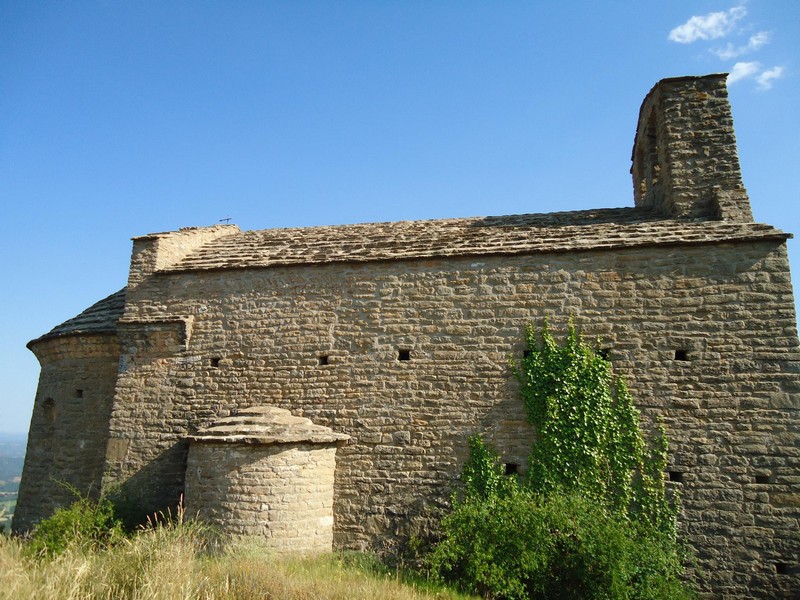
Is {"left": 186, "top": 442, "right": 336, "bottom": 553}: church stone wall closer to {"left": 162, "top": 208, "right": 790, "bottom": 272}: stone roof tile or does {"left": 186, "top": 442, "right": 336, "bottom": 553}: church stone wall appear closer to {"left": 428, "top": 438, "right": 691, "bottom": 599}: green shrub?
{"left": 428, "top": 438, "right": 691, "bottom": 599}: green shrub

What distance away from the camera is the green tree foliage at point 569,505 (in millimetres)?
7859

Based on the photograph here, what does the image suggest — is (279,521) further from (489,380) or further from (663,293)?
(663,293)

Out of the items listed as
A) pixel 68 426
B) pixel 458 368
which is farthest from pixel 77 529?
pixel 458 368

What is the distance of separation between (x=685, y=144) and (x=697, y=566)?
733cm

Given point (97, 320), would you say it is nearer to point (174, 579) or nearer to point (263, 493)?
point (263, 493)

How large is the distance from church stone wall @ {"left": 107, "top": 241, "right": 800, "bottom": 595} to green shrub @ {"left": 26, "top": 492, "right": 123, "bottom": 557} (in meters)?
0.86

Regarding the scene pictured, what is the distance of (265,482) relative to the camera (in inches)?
345

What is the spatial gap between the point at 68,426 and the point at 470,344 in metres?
8.41

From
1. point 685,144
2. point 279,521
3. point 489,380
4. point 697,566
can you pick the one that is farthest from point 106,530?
point 685,144

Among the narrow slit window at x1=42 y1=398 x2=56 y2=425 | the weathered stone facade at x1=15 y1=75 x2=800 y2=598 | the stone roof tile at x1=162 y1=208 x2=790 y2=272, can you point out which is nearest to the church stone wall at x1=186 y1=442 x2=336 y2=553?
the weathered stone facade at x1=15 y1=75 x2=800 y2=598

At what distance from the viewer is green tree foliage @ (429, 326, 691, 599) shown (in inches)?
309

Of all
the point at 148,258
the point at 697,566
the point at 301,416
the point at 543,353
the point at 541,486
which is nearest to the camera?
the point at 697,566

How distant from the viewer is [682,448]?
875 centimetres

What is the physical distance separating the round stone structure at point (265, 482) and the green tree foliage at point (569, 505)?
2.10m
